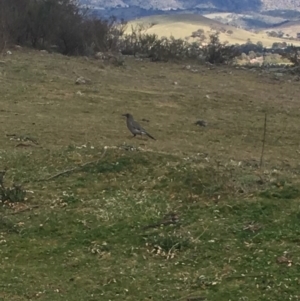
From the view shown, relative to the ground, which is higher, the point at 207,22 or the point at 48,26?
the point at 48,26

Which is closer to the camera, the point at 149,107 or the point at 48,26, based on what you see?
the point at 149,107

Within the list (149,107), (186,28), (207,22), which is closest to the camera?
(149,107)

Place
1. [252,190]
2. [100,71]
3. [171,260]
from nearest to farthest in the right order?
[171,260] < [252,190] < [100,71]

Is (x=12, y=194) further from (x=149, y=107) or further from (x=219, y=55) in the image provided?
(x=219, y=55)

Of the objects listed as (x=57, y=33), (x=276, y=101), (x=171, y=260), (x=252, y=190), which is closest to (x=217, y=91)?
(x=276, y=101)

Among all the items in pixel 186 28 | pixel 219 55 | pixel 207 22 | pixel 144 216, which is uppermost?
pixel 144 216

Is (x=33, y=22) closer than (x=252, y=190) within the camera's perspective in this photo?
No

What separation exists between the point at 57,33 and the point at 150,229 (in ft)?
77.6

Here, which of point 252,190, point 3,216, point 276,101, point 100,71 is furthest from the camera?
point 100,71

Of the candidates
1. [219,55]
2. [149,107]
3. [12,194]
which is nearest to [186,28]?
[219,55]

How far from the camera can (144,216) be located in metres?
6.58

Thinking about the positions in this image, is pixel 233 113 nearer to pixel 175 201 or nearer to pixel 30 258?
pixel 175 201

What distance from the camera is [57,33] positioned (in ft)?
94.7

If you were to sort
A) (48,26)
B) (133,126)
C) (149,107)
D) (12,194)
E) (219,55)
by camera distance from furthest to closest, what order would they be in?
1. (219,55)
2. (48,26)
3. (149,107)
4. (133,126)
5. (12,194)
